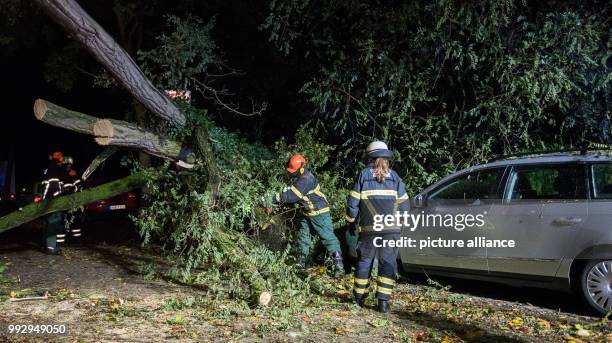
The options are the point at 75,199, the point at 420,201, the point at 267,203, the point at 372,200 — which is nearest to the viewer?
the point at 372,200

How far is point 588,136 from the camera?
10.4 metres

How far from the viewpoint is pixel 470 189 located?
7.21 meters

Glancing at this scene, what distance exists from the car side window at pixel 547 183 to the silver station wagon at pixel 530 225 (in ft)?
0.03

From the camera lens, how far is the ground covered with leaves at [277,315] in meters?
5.29

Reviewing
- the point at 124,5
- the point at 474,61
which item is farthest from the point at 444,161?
the point at 124,5

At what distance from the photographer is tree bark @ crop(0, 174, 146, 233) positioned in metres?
8.78

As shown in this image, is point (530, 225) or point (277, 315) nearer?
point (277, 315)

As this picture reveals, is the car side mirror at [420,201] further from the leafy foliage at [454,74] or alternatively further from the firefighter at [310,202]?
the leafy foliage at [454,74]

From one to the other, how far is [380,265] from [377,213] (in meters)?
0.56

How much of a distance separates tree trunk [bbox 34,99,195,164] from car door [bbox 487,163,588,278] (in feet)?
13.3

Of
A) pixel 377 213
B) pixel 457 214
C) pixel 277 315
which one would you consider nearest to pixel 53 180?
pixel 277 315

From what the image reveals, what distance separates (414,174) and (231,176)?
3.58m

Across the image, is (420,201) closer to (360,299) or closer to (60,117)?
(360,299)

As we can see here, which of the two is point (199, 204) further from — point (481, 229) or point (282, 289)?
point (481, 229)
